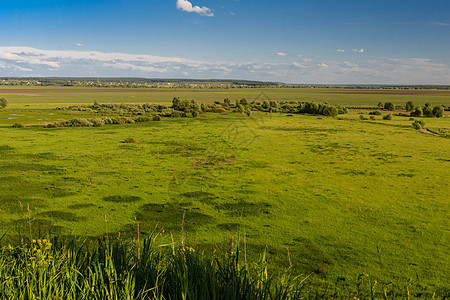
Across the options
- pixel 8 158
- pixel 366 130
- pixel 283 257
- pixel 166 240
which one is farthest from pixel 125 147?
pixel 366 130

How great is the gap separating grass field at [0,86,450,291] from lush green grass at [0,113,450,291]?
6cm

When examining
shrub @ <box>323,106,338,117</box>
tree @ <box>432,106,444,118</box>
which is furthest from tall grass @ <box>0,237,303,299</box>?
tree @ <box>432,106,444,118</box>

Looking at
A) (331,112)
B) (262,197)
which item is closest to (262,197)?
(262,197)

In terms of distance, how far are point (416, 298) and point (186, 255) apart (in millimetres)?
6032

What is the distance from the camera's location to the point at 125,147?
24188mm

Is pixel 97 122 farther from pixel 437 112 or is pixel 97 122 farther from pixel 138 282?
pixel 437 112

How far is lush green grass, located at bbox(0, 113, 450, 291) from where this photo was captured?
30.0 feet

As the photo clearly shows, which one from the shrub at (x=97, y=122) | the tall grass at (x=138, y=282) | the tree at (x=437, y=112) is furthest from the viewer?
the tree at (x=437, y=112)

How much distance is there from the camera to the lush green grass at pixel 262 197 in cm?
915

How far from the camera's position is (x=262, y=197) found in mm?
13938

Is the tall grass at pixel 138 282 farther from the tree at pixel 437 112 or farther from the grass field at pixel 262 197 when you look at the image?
the tree at pixel 437 112

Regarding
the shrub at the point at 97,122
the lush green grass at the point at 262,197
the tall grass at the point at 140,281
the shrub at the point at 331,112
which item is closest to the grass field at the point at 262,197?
the lush green grass at the point at 262,197

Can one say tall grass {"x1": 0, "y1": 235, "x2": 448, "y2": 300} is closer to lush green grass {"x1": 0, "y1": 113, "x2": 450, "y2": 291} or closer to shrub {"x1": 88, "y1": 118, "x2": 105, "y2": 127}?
lush green grass {"x1": 0, "y1": 113, "x2": 450, "y2": 291}

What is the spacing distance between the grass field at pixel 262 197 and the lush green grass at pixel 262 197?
6 centimetres
